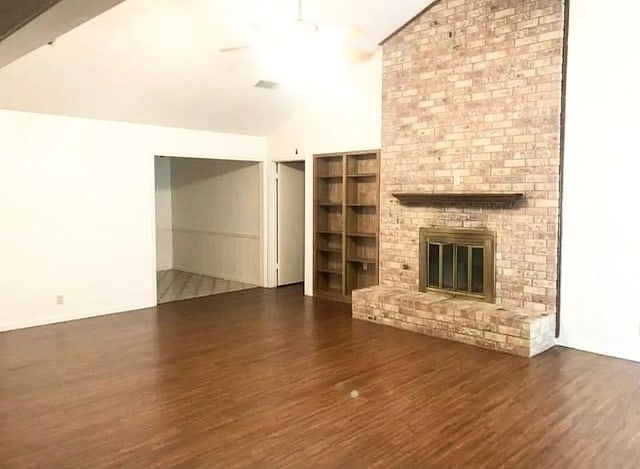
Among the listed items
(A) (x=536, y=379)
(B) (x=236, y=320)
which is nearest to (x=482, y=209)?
(A) (x=536, y=379)

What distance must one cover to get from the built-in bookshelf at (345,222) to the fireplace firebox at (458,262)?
880mm

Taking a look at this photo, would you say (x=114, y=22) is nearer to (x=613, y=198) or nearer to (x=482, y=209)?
(x=482, y=209)

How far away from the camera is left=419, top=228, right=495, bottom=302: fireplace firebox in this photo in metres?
5.54

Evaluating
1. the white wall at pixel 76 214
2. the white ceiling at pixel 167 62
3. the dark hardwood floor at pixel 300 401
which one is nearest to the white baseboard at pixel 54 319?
the white wall at pixel 76 214

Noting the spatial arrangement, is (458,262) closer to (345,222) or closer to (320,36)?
(345,222)

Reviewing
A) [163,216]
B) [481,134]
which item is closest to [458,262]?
[481,134]

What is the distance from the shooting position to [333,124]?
7.11 meters

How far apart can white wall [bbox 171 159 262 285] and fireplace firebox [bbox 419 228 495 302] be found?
312 cm

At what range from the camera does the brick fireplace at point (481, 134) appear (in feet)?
16.7

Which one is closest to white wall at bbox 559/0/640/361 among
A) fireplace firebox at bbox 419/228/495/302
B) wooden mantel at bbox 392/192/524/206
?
wooden mantel at bbox 392/192/524/206

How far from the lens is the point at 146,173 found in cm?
675

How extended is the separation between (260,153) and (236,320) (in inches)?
115

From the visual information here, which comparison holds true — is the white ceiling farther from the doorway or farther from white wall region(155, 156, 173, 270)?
white wall region(155, 156, 173, 270)

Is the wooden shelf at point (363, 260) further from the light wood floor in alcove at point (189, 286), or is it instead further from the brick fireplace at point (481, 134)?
the light wood floor in alcove at point (189, 286)
